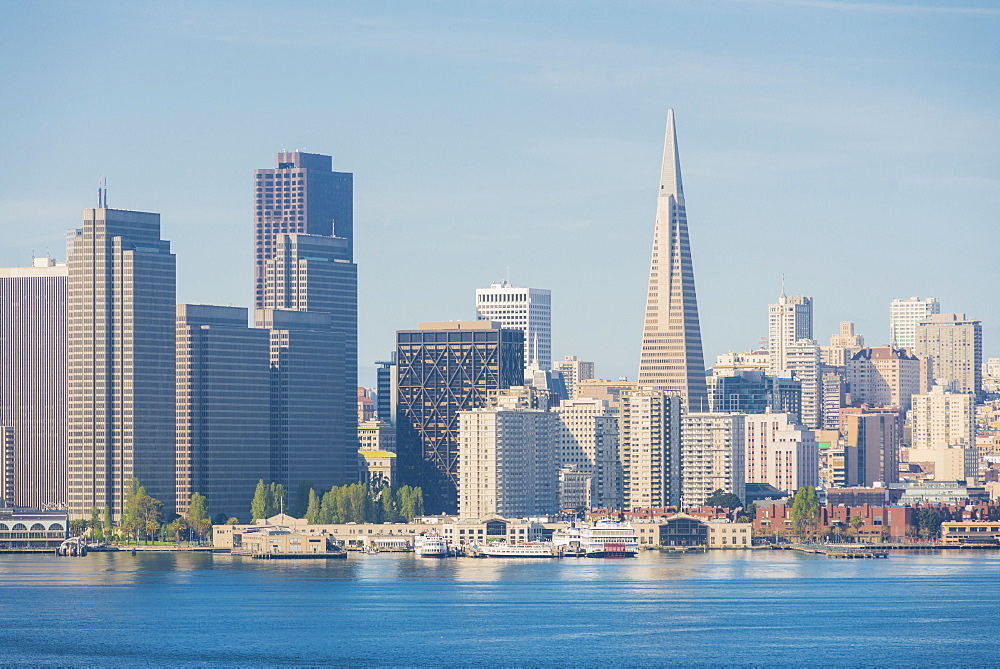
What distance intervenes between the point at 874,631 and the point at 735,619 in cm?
1196

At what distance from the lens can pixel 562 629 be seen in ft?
527

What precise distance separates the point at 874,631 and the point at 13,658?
60.2 meters

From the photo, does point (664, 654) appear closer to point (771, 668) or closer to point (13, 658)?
point (771, 668)

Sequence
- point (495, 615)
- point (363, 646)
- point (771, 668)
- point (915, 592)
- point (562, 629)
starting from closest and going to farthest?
point (771, 668) < point (363, 646) < point (562, 629) < point (495, 615) < point (915, 592)

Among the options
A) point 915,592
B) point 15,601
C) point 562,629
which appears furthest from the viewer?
point 915,592

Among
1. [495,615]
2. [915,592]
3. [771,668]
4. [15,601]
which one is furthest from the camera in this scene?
[915,592]

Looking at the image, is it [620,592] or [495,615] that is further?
[620,592]

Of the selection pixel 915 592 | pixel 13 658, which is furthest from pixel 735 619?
pixel 13 658

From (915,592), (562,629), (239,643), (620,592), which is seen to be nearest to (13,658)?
(239,643)

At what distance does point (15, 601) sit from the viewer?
608 ft

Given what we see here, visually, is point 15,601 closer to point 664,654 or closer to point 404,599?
point 404,599

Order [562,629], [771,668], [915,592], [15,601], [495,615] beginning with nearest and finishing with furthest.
Result: [771,668], [562,629], [495,615], [15,601], [915,592]

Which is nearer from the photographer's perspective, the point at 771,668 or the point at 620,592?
the point at 771,668

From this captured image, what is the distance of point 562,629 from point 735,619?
15080mm
